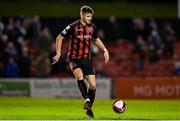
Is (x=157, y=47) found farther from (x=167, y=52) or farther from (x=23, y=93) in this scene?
(x=23, y=93)

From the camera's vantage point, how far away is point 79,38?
14.2 meters

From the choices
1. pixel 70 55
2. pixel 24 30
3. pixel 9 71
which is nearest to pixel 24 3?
pixel 24 30

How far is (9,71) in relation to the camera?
2620 cm

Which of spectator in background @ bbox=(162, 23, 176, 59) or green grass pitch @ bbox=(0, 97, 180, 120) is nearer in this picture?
green grass pitch @ bbox=(0, 97, 180, 120)

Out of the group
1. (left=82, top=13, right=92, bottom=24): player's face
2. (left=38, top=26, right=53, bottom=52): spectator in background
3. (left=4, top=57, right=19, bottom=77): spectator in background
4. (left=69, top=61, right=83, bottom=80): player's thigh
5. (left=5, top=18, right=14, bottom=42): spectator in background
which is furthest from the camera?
(left=38, top=26, right=53, bottom=52): spectator in background

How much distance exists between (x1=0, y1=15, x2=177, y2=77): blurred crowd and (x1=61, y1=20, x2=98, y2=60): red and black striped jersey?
12.2 meters

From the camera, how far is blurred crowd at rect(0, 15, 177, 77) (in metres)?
26.7

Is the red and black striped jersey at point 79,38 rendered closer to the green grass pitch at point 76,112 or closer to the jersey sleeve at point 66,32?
the jersey sleeve at point 66,32

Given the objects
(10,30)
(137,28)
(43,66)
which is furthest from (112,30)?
(10,30)

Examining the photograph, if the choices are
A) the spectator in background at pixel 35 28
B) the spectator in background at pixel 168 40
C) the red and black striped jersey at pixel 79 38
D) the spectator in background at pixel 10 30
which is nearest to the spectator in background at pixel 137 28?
the spectator in background at pixel 168 40

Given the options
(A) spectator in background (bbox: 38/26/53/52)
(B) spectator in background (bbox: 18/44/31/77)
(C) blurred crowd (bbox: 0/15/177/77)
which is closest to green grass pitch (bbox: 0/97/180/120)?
(B) spectator in background (bbox: 18/44/31/77)

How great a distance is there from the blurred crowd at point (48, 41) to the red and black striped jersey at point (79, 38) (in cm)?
1223

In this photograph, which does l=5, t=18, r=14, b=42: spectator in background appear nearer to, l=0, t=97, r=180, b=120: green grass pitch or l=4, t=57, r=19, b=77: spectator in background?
l=4, t=57, r=19, b=77: spectator in background

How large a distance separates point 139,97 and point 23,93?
5.06 meters
